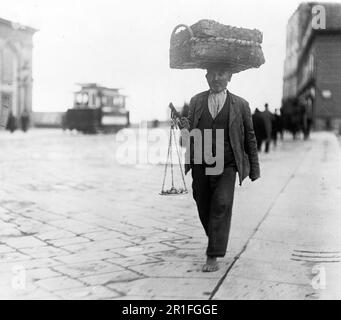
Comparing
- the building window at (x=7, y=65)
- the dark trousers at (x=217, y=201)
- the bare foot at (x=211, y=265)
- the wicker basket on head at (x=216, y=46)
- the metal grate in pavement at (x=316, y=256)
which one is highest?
the building window at (x=7, y=65)

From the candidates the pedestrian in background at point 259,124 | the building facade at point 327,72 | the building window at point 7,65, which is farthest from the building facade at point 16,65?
the pedestrian in background at point 259,124

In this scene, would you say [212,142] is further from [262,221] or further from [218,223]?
[262,221]

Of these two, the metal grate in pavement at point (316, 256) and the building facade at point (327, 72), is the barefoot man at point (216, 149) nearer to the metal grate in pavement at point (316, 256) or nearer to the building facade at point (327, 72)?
the metal grate in pavement at point (316, 256)

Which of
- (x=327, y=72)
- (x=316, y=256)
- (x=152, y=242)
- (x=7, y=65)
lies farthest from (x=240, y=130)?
(x=327, y=72)

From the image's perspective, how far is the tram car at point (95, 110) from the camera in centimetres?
2900

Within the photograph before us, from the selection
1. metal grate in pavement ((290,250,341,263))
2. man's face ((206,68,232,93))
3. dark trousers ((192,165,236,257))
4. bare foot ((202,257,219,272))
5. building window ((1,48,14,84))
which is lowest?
metal grate in pavement ((290,250,341,263))

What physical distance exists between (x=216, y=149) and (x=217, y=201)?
35cm

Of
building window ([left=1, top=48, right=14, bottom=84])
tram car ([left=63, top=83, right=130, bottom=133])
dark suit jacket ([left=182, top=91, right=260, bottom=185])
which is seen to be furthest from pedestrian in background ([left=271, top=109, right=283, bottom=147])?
building window ([left=1, top=48, right=14, bottom=84])

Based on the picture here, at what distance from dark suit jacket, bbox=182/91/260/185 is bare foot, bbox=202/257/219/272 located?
1.80ft

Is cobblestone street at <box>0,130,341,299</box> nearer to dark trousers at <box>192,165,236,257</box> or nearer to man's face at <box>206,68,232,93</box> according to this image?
dark trousers at <box>192,165,236,257</box>

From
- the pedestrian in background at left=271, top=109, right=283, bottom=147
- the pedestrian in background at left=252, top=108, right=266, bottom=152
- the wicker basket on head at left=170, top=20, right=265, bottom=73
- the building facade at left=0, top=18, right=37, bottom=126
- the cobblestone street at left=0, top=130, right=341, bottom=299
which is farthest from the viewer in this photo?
the building facade at left=0, top=18, right=37, bottom=126

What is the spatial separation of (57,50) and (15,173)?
350cm

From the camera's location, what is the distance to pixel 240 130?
12.3ft

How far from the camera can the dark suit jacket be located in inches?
146
